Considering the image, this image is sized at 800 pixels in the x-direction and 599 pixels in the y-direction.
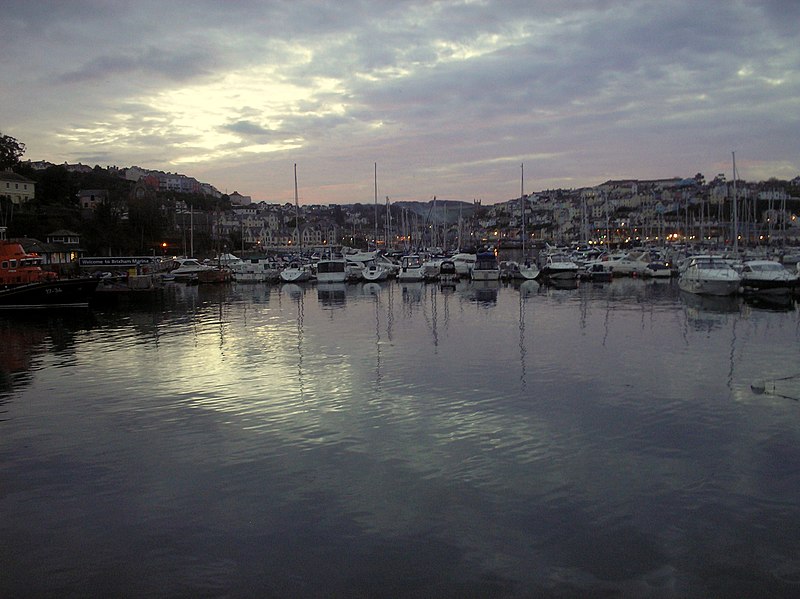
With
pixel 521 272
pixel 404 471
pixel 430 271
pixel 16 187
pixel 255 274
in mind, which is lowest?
pixel 404 471

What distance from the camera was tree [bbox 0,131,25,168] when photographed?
81.1m

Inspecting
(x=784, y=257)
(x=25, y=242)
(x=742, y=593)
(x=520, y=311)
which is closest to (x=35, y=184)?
(x=25, y=242)

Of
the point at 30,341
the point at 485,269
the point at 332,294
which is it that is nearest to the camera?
the point at 30,341

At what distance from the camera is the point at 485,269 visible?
5631 centimetres

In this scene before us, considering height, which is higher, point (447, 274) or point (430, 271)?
point (430, 271)

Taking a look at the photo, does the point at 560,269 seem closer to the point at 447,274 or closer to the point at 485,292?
the point at 447,274

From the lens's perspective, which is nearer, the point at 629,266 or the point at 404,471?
the point at 404,471

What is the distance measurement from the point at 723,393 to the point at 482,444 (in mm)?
6592

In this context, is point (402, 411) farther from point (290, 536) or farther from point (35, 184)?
point (35, 184)

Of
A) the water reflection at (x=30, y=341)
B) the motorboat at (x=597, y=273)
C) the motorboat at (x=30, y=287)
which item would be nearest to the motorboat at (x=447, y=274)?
the motorboat at (x=597, y=273)

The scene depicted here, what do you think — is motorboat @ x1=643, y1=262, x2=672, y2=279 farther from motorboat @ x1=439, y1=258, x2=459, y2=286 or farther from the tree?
the tree

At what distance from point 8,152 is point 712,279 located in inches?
3136

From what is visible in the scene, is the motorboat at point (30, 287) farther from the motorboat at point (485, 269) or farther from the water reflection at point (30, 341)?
the motorboat at point (485, 269)

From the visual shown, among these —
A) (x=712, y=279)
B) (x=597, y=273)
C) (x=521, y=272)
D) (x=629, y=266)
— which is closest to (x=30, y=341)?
(x=712, y=279)
